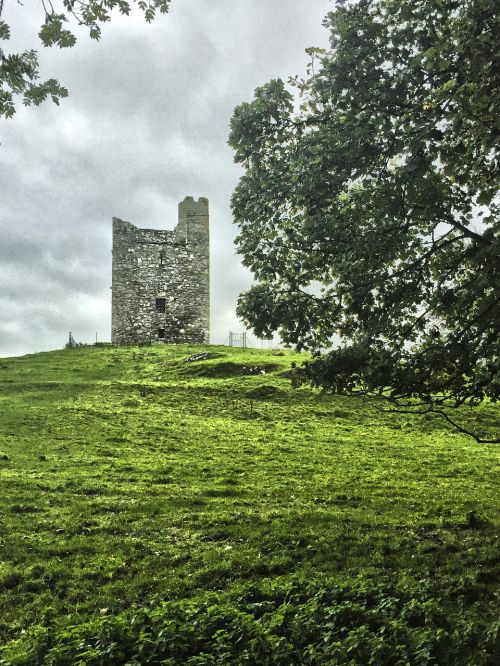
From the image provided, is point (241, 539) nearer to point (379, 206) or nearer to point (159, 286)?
point (379, 206)

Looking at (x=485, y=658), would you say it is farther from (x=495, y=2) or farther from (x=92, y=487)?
(x=92, y=487)

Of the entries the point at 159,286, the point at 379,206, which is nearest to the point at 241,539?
the point at 379,206

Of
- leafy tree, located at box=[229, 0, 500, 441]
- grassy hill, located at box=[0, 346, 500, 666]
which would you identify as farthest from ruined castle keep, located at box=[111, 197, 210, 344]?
leafy tree, located at box=[229, 0, 500, 441]

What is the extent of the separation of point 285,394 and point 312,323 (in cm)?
1694

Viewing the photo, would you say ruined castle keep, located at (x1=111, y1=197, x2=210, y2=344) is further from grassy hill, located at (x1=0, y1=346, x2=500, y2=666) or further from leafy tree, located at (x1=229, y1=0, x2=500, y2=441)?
leafy tree, located at (x1=229, y1=0, x2=500, y2=441)

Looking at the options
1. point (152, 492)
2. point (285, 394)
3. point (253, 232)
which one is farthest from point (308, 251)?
point (285, 394)

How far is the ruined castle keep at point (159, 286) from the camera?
52250 mm

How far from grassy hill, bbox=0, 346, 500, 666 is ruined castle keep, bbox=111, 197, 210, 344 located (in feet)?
85.0

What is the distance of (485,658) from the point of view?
7.68 metres

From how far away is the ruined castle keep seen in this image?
52.2 metres

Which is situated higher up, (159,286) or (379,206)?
(159,286)

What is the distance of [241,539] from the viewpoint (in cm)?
1220

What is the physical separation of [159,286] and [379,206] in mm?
43043

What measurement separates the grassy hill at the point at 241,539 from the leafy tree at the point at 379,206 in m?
2.89
